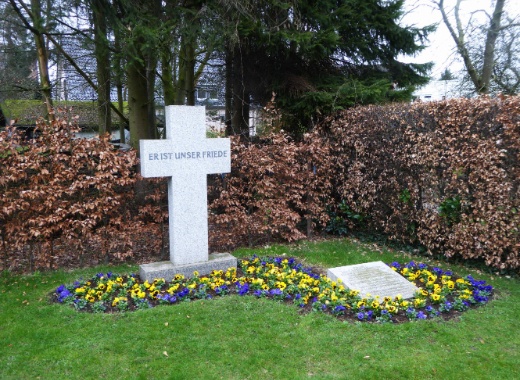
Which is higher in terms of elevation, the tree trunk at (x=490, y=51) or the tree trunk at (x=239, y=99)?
the tree trunk at (x=490, y=51)


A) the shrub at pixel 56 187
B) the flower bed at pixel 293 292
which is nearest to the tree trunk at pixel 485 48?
the flower bed at pixel 293 292

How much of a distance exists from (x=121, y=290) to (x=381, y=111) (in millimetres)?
5259

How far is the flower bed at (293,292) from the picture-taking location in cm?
480

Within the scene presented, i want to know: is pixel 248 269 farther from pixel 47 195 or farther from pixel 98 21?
pixel 98 21

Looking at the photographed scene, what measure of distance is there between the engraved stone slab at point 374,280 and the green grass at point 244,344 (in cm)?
71

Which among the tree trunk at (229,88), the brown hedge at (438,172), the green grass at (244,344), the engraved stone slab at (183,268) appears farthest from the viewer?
the tree trunk at (229,88)

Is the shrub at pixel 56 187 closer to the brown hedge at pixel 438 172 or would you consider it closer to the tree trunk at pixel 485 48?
the brown hedge at pixel 438 172

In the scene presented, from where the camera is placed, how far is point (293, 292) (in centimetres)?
530

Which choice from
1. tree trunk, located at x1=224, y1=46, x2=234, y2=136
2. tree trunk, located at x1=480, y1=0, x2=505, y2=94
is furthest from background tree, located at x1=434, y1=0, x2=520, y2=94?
tree trunk, located at x1=224, y1=46, x2=234, y2=136

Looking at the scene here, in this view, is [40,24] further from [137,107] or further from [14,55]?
[14,55]

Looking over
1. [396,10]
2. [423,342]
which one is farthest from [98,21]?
[423,342]

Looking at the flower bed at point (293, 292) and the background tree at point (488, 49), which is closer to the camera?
the flower bed at point (293, 292)

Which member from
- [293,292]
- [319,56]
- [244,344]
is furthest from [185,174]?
[319,56]

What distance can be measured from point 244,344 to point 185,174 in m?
2.63
